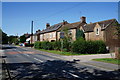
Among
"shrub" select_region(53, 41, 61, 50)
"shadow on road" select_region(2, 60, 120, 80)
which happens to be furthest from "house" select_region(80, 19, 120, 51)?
"shadow on road" select_region(2, 60, 120, 80)

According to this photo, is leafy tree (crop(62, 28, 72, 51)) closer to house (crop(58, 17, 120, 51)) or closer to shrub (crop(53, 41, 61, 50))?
shrub (crop(53, 41, 61, 50))

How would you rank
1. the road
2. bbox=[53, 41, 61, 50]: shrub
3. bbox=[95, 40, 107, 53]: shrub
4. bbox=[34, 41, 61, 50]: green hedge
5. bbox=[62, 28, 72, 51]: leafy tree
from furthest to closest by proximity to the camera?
bbox=[34, 41, 61, 50]: green hedge → bbox=[53, 41, 61, 50]: shrub → bbox=[62, 28, 72, 51]: leafy tree → bbox=[95, 40, 107, 53]: shrub → the road

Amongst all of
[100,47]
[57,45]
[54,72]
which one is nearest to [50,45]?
[57,45]

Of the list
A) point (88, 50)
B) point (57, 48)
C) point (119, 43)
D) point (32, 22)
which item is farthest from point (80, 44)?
point (32, 22)

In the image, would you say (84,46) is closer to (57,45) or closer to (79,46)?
(79,46)

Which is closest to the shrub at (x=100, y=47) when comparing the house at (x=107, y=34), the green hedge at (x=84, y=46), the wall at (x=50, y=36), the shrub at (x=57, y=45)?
the green hedge at (x=84, y=46)

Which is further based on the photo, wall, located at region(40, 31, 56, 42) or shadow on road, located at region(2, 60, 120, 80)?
wall, located at region(40, 31, 56, 42)

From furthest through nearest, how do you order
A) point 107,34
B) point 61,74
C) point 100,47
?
point 107,34
point 100,47
point 61,74

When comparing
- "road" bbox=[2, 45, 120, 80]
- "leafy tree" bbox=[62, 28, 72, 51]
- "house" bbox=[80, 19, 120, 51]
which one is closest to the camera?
"road" bbox=[2, 45, 120, 80]

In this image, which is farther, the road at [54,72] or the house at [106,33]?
the house at [106,33]

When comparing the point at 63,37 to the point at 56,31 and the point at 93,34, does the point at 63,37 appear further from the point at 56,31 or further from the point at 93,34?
the point at 56,31

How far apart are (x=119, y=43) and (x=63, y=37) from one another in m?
12.8

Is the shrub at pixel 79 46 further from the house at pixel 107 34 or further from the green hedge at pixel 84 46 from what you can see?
the house at pixel 107 34

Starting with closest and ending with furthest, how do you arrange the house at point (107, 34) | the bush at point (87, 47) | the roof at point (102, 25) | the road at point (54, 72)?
the road at point (54, 72) → the bush at point (87, 47) → the house at point (107, 34) → the roof at point (102, 25)
